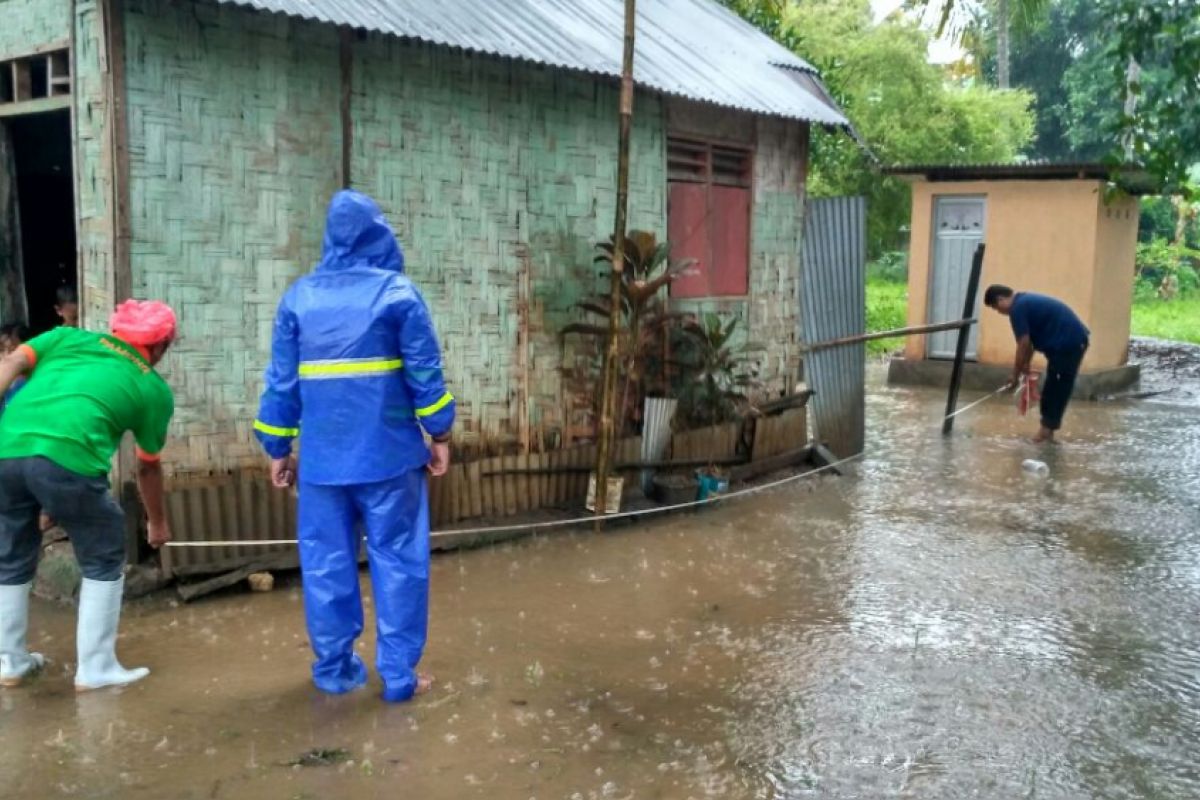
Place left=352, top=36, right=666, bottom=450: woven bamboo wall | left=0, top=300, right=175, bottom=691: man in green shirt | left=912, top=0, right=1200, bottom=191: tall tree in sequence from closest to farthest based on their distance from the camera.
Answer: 1. left=0, top=300, right=175, bottom=691: man in green shirt
2. left=352, top=36, right=666, bottom=450: woven bamboo wall
3. left=912, top=0, right=1200, bottom=191: tall tree

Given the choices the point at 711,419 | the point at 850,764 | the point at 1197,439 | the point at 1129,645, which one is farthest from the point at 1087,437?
the point at 850,764

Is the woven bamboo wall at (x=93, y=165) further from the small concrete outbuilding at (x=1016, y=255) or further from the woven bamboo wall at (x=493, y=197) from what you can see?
the small concrete outbuilding at (x=1016, y=255)

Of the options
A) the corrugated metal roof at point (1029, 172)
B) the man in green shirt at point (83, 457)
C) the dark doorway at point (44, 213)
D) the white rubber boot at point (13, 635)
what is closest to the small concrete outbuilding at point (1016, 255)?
the corrugated metal roof at point (1029, 172)

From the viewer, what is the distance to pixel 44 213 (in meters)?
7.50

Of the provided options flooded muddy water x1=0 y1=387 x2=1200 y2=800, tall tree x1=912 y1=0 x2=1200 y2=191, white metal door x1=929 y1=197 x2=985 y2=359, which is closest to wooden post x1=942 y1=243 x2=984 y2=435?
tall tree x1=912 y1=0 x2=1200 y2=191

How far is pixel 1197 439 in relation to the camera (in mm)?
11078

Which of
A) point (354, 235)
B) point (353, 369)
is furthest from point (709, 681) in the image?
point (354, 235)

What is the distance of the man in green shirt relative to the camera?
13.5 ft

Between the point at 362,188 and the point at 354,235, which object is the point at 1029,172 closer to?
the point at 362,188

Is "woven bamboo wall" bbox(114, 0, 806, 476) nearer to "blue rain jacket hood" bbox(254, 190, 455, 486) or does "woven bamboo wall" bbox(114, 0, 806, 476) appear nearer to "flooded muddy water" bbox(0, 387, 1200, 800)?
"flooded muddy water" bbox(0, 387, 1200, 800)

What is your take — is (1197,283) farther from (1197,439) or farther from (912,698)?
(912,698)

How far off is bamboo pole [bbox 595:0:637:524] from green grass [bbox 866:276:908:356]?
1056cm

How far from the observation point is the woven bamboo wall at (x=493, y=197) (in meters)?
6.33

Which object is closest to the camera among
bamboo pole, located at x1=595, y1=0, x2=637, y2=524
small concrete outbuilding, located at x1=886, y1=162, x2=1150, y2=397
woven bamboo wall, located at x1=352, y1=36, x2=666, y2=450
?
woven bamboo wall, located at x1=352, y1=36, x2=666, y2=450
